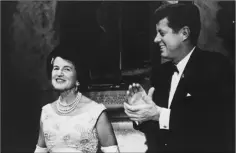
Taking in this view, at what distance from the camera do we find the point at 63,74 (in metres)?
2.10

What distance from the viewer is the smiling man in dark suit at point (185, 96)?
200 centimetres

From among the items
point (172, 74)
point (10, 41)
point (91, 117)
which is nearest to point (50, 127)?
point (91, 117)

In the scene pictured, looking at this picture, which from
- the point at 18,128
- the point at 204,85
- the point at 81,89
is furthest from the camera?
the point at 18,128

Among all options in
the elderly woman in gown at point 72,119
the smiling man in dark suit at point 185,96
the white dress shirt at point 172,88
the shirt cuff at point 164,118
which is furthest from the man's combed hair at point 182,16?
the elderly woman in gown at point 72,119

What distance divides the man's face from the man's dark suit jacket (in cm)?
11

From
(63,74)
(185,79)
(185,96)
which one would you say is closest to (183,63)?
(185,79)

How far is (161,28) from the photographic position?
2.11 metres

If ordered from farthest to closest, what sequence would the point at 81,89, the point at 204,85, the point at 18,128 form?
the point at 18,128, the point at 81,89, the point at 204,85

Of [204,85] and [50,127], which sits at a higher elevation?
[204,85]

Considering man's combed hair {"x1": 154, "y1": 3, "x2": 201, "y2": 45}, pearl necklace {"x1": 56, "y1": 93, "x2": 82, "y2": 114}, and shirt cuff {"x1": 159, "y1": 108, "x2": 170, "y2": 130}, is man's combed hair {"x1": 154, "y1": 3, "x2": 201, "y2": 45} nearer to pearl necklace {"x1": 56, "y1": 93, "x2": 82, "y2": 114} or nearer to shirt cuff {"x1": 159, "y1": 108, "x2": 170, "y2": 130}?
shirt cuff {"x1": 159, "y1": 108, "x2": 170, "y2": 130}

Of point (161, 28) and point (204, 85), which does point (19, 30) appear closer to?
point (161, 28)

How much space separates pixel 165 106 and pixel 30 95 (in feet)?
3.12

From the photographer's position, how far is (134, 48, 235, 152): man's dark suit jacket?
6.57ft

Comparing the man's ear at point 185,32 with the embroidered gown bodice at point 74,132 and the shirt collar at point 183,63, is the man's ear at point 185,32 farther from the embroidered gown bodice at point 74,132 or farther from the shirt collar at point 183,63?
the embroidered gown bodice at point 74,132
